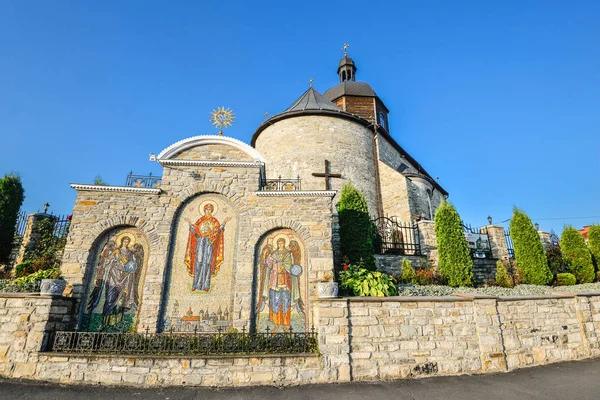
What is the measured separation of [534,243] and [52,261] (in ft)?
58.0

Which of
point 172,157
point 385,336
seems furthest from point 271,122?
point 385,336

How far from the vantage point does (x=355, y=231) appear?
10805 mm

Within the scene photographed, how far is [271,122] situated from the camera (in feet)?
56.5

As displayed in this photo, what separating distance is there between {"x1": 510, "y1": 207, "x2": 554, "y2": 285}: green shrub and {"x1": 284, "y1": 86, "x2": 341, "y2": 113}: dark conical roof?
10953 mm

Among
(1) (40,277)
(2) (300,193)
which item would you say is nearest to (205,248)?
(2) (300,193)

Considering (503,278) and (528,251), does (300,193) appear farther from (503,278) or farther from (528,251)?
(528,251)

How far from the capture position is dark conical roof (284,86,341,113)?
56.3 ft

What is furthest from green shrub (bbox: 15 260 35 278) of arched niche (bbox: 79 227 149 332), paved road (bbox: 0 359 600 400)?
paved road (bbox: 0 359 600 400)

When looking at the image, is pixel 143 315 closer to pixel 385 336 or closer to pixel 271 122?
pixel 385 336

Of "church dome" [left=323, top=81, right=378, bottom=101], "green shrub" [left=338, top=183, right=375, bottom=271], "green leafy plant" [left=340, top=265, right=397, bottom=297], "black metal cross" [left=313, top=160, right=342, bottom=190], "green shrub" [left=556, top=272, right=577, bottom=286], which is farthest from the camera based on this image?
"church dome" [left=323, top=81, right=378, bottom=101]

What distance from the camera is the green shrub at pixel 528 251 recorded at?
37.6 ft

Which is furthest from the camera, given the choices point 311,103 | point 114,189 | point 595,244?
point 311,103

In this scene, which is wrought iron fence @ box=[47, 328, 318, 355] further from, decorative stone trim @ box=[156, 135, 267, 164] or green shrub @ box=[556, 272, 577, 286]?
green shrub @ box=[556, 272, 577, 286]

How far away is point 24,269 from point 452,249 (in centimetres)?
1441
